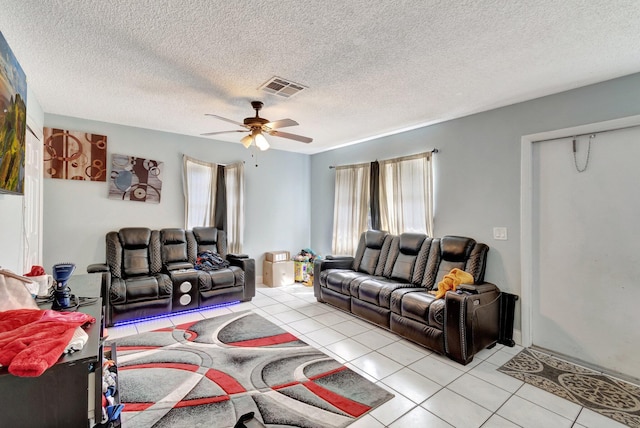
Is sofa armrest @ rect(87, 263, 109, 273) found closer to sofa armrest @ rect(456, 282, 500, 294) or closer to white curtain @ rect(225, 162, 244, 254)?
white curtain @ rect(225, 162, 244, 254)

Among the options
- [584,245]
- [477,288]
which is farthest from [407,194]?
[584,245]

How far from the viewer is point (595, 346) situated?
2.70 meters

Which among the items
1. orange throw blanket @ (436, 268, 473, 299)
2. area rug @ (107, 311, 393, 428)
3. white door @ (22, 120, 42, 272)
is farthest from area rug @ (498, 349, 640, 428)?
white door @ (22, 120, 42, 272)

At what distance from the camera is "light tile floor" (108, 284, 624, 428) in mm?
1986

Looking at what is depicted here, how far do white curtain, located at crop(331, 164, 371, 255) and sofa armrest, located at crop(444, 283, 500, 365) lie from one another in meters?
2.32

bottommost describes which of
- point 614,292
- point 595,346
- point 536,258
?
point 595,346

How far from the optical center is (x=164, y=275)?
3949 millimetres

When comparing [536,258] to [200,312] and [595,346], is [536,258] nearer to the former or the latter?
[595,346]

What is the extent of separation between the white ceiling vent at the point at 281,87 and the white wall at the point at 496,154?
6.97ft

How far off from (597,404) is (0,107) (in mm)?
4529

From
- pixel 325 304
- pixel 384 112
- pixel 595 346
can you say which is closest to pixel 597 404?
pixel 595 346

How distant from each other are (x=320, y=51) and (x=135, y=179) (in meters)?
3.51

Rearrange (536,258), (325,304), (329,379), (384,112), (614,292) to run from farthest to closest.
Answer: (325,304) → (384,112) → (536,258) → (614,292) → (329,379)

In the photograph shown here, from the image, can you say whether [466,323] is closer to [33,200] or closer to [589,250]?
[589,250]
